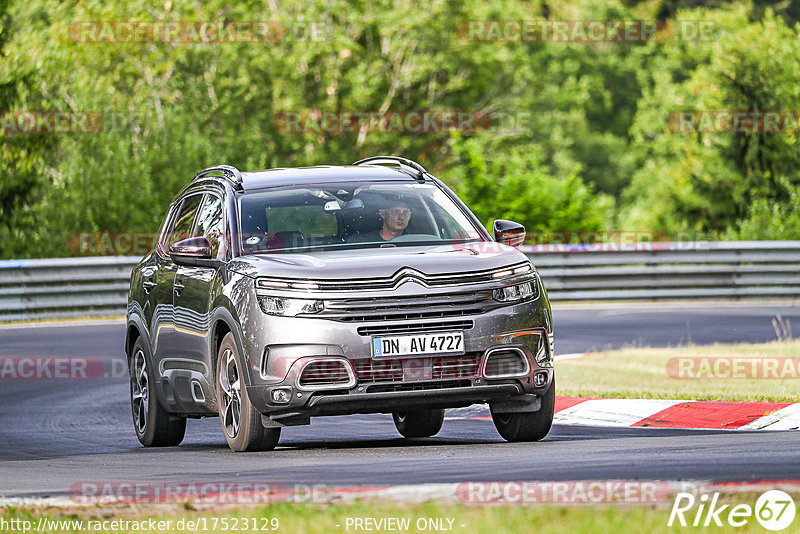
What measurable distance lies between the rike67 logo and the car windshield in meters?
4.00

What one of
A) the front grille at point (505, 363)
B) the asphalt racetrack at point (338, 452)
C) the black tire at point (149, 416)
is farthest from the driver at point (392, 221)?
the black tire at point (149, 416)

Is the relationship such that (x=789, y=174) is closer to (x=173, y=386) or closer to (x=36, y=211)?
(x=36, y=211)

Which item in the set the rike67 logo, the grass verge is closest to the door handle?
the grass verge

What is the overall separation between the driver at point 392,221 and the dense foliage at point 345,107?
1986 cm

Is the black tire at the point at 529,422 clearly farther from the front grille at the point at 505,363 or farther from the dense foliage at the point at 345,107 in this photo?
the dense foliage at the point at 345,107

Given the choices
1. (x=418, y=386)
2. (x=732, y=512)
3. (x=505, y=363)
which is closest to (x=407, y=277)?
(x=418, y=386)

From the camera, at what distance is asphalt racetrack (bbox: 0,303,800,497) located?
736cm

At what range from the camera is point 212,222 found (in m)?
10.3

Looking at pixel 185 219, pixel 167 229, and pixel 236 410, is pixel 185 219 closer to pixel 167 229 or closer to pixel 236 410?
pixel 167 229

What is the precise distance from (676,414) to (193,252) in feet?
12.9

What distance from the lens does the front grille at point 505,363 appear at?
895cm

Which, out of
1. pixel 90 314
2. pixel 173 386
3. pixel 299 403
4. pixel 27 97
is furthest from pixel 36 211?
pixel 299 403

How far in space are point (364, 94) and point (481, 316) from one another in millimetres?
42172

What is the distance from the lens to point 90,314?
24.0 meters
